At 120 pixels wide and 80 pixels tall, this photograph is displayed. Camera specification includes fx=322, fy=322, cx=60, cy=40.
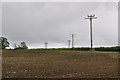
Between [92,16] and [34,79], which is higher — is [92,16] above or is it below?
above

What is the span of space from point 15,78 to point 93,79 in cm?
366

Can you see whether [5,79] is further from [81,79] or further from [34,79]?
[81,79]

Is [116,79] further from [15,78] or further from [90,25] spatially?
[90,25]

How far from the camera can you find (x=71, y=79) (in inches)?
589

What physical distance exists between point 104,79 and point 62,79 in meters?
1.95

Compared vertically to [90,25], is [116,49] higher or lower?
lower

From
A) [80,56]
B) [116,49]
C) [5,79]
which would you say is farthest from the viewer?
[116,49]

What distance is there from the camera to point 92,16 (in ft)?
192

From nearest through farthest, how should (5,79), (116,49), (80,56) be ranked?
(5,79)
(80,56)
(116,49)

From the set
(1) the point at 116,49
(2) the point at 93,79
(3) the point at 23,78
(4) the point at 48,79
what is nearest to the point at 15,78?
(3) the point at 23,78

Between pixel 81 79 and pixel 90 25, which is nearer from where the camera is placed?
pixel 81 79

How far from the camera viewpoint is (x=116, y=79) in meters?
15.0

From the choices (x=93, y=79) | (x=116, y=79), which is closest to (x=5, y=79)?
(x=93, y=79)

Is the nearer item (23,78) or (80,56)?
(23,78)
